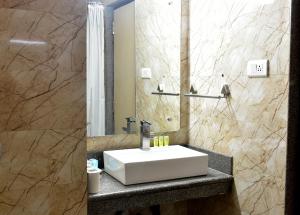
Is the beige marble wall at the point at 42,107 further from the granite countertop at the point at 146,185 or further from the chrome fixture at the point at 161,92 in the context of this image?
the chrome fixture at the point at 161,92

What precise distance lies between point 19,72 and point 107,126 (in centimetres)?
85

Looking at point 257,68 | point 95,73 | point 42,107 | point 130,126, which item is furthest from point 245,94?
point 42,107

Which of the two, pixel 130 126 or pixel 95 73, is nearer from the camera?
pixel 95 73

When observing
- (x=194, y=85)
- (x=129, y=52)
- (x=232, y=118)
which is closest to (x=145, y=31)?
(x=129, y=52)

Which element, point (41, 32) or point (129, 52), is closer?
point (41, 32)

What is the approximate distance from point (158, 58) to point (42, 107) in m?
1.13

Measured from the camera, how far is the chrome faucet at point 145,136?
2.34 m

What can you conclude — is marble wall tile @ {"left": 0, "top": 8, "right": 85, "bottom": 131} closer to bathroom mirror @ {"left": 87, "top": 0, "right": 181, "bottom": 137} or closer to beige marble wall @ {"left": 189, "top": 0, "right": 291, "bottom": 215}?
bathroom mirror @ {"left": 87, "top": 0, "right": 181, "bottom": 137}

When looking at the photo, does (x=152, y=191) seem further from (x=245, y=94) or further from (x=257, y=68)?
(x=257, y=68)

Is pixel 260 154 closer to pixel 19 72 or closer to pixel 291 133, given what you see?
pixel 291 133

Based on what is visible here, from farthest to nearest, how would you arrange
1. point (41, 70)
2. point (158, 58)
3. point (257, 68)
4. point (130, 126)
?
point (158, 58), point (130, 126), point (257, 68), point (41, 70)

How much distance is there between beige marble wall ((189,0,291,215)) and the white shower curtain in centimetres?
66

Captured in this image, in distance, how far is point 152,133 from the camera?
8.13 feet

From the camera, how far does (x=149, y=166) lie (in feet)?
6.57
